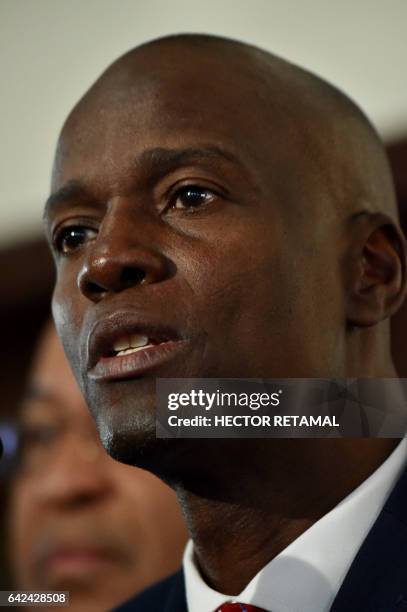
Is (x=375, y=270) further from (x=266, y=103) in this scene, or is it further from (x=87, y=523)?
(x=87, y=523)

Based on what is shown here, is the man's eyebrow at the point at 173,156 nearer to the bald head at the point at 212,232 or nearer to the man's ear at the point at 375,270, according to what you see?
the bald head at the point at 212,232

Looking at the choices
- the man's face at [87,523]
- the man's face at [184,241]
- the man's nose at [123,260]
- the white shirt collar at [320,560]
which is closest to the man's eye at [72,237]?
the man's face at [184,241]

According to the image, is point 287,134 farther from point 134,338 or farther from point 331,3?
point 331,3

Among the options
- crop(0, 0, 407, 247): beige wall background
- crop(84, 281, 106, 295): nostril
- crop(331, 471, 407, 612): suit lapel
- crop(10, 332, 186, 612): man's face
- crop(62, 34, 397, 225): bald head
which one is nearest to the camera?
crop(331, 471, 407, 612): suit lapel

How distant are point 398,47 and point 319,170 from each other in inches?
45.0

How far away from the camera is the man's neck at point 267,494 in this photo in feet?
4.57

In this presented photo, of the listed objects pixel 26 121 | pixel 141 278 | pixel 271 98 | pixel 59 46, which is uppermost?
pixel 271 98

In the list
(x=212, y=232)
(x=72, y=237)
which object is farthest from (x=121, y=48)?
(x=212, y=232)

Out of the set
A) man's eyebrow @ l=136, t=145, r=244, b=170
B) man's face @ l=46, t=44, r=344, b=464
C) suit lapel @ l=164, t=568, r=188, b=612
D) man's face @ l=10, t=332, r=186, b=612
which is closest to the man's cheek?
man's face @ l=46, t=44, r=344, b=464

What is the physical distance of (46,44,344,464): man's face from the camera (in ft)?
4.26

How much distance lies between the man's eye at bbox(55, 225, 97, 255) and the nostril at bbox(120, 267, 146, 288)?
18cm

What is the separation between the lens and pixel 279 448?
140 cm

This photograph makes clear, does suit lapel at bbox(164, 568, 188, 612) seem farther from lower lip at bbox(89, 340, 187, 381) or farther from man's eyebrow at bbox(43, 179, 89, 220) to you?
man's eyebrow at bbox(43, 179, 89, 220)

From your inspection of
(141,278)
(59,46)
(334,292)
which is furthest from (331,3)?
(141,278)
